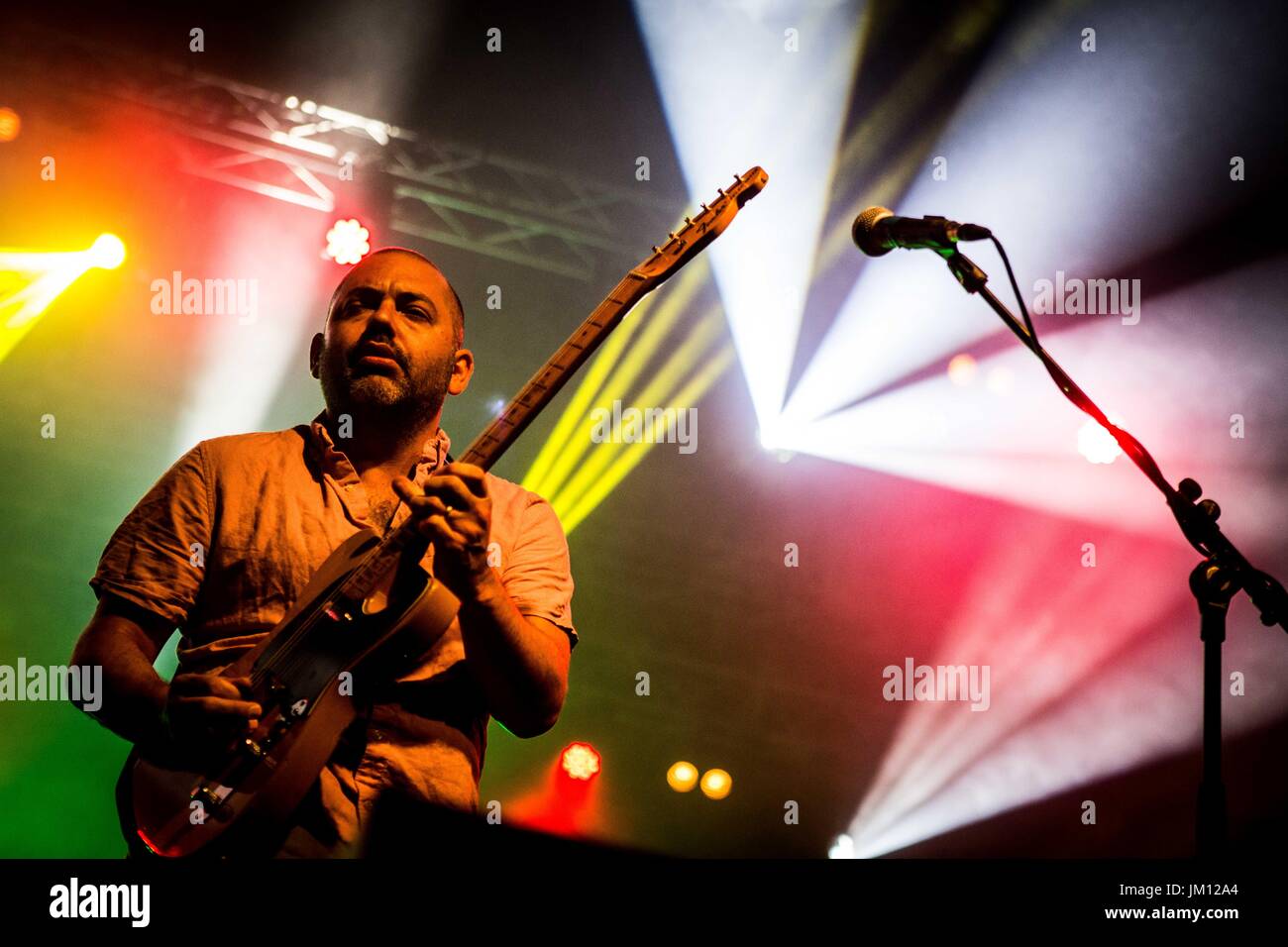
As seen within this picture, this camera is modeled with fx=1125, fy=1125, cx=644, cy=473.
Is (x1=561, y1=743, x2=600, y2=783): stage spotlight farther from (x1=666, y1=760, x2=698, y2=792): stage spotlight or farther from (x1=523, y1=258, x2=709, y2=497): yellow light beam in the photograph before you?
(x1=523, y1=258, x2=709, y2=497): yellow light beam

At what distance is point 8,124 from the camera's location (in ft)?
18.9

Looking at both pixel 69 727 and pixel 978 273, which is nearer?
pixel 978 273

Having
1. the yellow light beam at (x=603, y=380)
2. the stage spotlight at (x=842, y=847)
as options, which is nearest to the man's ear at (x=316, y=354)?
the yellow light beam at (x=603, y=380)

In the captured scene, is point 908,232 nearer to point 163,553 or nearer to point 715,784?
point 163,553

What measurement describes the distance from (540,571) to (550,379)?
51cm

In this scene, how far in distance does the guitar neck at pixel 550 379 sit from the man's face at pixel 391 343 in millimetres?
249

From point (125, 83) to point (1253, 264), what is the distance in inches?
237

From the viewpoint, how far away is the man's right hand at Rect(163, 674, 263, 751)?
94.7 inches

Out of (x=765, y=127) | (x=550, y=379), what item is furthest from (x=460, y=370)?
(x=765, y=127)

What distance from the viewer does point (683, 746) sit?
6.30 m

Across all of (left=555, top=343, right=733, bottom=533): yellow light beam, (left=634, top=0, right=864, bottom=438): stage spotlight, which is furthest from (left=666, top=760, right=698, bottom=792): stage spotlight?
(left=634, top=0, right=864, bottom=438): stage spotlight

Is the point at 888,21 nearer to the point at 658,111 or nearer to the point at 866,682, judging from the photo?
the point at 658,111

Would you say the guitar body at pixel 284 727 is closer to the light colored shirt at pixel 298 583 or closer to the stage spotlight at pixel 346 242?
the light colored shirt at pixel 298 583
